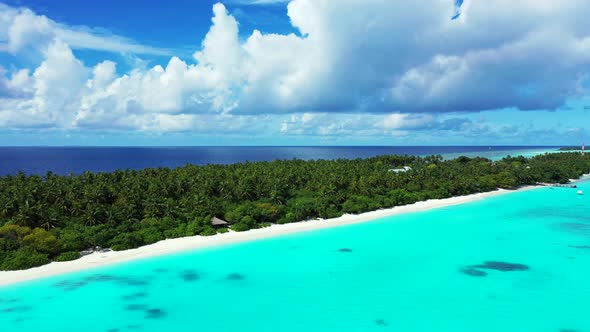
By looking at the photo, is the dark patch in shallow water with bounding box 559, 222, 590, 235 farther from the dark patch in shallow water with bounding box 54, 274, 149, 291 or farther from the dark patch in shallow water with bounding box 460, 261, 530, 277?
the dark patch in shallow water with bounding box 54, 274, 149, 291

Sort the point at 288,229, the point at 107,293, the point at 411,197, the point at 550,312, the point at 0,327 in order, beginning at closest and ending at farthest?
the point at 0,327 < the point at 550,312 < the point at 107,293 < the point at 288,229 < the point at 411,197

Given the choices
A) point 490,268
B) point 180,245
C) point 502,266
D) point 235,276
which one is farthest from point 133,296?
point 502,266

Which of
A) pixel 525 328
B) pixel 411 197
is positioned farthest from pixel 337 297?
pixel 411 197

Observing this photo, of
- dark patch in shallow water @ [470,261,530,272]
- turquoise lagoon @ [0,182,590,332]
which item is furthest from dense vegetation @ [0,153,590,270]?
dark patch in shallow water @ [470,261,530,272]

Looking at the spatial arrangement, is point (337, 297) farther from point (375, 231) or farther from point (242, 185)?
point (242, 185)

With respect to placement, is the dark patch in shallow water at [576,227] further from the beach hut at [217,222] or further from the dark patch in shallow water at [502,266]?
the beach hut at [217,222]

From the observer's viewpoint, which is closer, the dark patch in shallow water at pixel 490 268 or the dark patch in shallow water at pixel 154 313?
the dark patch in shallow water at pixel 154 313

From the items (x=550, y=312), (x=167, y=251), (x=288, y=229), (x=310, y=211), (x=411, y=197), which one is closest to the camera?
(x=550, y=312)

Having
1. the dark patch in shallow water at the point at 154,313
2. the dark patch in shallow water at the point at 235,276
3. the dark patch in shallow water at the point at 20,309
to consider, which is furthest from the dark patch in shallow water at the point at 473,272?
the dark patch in shallow water at the point at 20,309

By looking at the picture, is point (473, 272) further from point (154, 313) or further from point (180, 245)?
point (180, 245)
